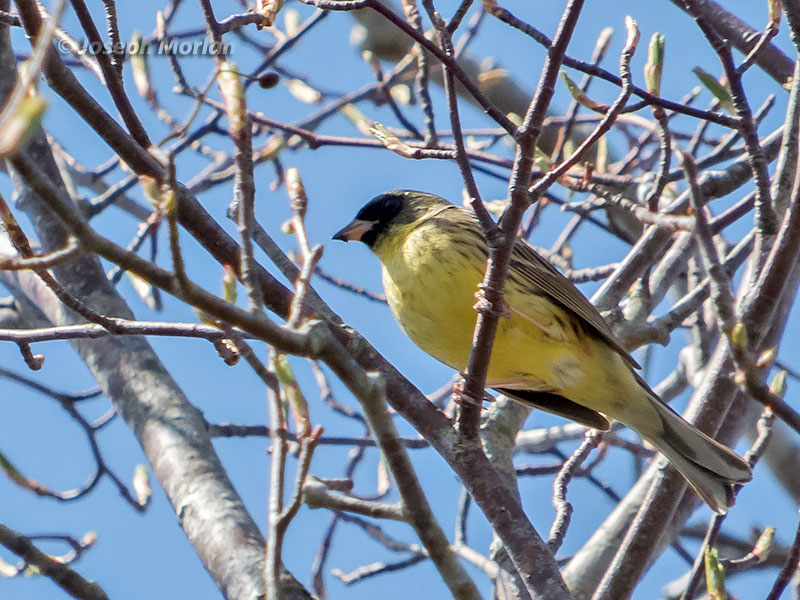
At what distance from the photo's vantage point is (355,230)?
463 cm

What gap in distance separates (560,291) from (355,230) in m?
1.08

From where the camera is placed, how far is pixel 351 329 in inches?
116

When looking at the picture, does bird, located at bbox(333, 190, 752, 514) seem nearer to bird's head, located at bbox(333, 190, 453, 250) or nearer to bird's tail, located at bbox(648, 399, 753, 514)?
bird's tail, located at bbox(648, 399, 753, 514)

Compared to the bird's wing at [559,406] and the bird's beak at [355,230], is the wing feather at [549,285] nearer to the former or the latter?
the bird's wing at [559,406]

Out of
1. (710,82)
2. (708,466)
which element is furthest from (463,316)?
(710,82)

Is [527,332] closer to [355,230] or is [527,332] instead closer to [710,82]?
[355,230]

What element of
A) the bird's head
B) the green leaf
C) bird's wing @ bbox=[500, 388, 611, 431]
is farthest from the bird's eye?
the green leaf

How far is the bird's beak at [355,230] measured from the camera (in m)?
4.61

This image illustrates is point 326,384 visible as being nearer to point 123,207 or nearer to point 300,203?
point 123,207

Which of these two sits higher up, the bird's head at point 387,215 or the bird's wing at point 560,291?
the bird's head at point 387,215

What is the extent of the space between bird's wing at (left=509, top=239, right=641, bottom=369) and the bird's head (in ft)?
1.68

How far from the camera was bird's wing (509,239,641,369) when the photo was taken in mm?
3920

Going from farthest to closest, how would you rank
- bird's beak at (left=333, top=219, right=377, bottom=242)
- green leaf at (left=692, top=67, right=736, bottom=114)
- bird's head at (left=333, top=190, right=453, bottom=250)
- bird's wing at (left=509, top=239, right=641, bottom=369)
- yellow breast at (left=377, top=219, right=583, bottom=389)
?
bird's beak at (left=333, top=219, right=377, bottom=242)
bird's head at (left=333, top=190, right=453, bottom=250)
bird's wing at (left=509, top=239, right=641, bottom=369)
yellow breast at (left=377, top=219, right=583, bottom=389)
green leaf at (left=692, top=67, right=736, bottom=114)

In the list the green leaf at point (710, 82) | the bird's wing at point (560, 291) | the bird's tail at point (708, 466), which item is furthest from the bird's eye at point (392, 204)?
the green leaf at point (710, 82)
